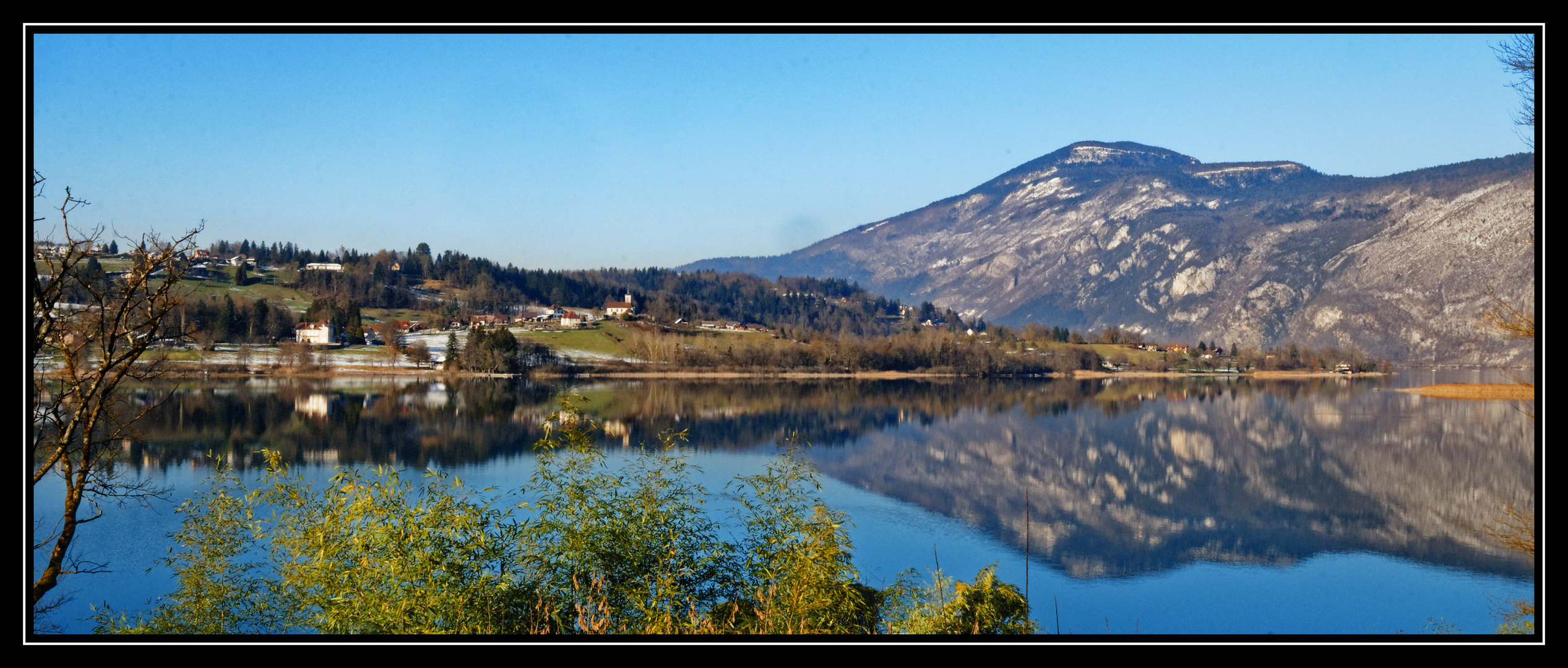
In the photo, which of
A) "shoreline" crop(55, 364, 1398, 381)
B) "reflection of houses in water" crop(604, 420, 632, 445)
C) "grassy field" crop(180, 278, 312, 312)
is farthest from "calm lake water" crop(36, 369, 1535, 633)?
"grassy field" crop(180, 278, 312, 312)

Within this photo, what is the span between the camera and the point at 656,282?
646 ft

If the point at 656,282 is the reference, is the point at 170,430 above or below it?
below

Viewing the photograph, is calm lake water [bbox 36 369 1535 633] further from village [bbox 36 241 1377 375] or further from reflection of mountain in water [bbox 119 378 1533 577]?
village [bbox 36 241 1377 375]

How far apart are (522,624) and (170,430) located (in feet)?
121

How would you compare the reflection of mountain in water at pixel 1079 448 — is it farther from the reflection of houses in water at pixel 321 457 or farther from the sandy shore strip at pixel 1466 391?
the sandy shore strip at pixel 1466 391

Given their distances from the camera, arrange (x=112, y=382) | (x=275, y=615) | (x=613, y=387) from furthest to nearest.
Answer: (x=613, y=387) < (x=275, y=615) < (x=112, y=382)

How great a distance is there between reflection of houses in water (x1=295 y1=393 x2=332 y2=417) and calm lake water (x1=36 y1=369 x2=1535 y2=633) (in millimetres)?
411

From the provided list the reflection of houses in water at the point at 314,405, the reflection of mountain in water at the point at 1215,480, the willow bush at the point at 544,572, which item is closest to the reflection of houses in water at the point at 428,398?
the reflection of houses in water at the point at 314,405

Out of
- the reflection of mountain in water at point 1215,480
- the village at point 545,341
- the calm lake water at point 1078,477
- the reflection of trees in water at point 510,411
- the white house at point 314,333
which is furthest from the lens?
the white house at point 314,333

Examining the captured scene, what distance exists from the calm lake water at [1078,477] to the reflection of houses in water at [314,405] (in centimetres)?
41

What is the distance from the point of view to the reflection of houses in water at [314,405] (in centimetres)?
4747
